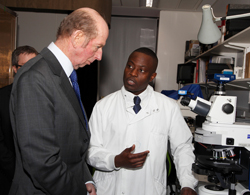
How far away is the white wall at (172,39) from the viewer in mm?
4734

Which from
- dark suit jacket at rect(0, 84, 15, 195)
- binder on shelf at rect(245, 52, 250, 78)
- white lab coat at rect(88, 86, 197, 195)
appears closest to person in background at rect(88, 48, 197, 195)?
white lab coat at rect(88, 86, 197, 195)

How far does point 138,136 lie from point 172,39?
3.70 meters

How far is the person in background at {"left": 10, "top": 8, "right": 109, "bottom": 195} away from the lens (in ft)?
2.72

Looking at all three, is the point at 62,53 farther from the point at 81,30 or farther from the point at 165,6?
the point at 165,6

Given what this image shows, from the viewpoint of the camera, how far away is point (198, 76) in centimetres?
349

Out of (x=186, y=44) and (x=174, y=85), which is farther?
(x=174, y=85)

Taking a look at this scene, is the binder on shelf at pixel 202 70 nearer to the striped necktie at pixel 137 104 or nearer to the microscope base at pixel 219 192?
the striped necktie at pixel 137 104

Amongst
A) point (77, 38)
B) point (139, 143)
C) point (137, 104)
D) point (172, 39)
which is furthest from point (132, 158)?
point (172, 39)

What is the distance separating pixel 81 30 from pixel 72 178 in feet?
1.98

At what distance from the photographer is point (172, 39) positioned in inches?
188

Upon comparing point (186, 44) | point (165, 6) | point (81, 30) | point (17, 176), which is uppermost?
point (165, 6)

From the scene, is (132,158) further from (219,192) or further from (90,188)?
(219,192)

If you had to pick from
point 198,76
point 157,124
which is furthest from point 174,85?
point 157,124

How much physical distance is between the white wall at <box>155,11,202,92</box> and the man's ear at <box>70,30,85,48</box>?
3.96 meters
